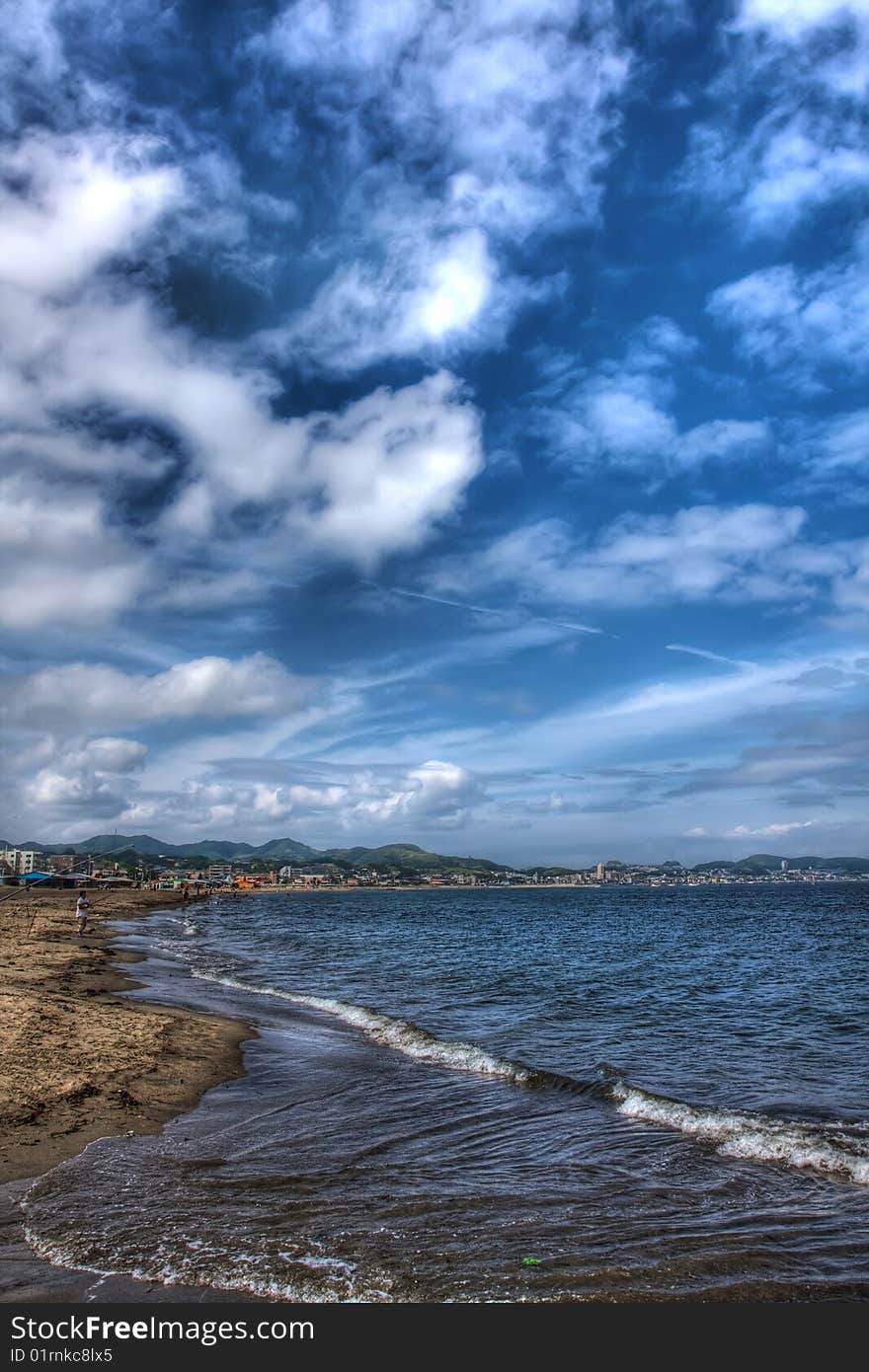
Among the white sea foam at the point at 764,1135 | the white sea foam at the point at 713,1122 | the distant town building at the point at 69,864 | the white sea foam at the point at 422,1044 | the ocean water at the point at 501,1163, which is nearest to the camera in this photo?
the ocean water at the point at 501,1163

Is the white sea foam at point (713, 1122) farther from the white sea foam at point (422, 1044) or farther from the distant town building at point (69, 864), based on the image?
the distant town building at point (69, 864)

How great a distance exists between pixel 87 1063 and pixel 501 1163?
798 cm

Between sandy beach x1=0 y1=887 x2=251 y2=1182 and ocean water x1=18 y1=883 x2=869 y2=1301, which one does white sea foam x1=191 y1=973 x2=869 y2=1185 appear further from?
sandy beach x1=0 y1=887 x2=251 y2=1182

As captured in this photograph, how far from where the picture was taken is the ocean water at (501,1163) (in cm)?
777

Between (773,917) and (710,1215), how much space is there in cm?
9113

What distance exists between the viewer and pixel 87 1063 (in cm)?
1441

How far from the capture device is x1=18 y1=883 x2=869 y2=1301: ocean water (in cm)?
777

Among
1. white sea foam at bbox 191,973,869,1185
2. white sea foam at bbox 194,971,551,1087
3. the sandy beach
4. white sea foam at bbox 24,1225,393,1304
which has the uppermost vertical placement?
white sea foam at bbox 24,1225,393,1304

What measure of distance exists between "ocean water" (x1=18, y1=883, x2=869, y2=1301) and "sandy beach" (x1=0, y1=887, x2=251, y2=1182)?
2.10 ft

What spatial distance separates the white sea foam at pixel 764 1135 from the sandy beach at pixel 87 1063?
8.23 m

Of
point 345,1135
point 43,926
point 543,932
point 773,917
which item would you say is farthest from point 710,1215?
point 773,917

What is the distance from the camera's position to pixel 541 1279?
759 cm

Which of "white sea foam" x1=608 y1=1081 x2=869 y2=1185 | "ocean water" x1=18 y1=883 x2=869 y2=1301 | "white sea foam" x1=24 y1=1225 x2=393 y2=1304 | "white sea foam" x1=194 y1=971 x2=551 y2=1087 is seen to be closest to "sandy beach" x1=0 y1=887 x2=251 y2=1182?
"ocean water" x1=18 y1=883 x2=869 y2=1301

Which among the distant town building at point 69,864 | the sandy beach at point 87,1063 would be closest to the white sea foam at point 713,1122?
the sandy beach at point 87,1063
